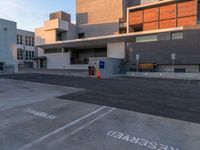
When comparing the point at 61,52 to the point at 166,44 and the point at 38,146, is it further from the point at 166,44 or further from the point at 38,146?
the point at 38,146

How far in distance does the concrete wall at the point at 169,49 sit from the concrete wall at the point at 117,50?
433 cm

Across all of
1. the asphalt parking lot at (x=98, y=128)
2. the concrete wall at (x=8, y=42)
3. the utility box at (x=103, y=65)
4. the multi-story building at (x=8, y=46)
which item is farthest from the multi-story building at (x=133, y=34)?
the asphalt parking lot at (x=98, y=128)

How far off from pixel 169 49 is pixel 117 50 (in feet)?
37.0

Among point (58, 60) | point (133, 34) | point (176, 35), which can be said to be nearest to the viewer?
point (176, 35)

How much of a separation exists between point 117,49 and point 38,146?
30.4 m

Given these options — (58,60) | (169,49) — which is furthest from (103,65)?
(58,60)

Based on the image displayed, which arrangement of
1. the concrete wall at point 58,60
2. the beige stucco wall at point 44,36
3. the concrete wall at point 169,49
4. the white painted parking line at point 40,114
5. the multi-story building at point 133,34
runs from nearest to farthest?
the white painted parking line at point 40,114, the concrete wall at point 169,49, the multi-story building at point 133,34, the concrete wall at point 58,60, the beige stucco wall at point 44,36

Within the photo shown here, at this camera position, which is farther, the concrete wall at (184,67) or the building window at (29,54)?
the building window at (29,54)

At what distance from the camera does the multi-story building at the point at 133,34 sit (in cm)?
2302

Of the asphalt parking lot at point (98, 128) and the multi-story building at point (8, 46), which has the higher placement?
the multi-story building at point (8, 46)

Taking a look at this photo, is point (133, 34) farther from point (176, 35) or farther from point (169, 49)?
point (176, 35)

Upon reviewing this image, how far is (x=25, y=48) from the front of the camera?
162 ft

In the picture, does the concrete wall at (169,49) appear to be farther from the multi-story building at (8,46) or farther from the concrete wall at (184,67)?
the multi-story building at (8,46)

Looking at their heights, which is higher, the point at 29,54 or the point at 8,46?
→ the point at 29,54
